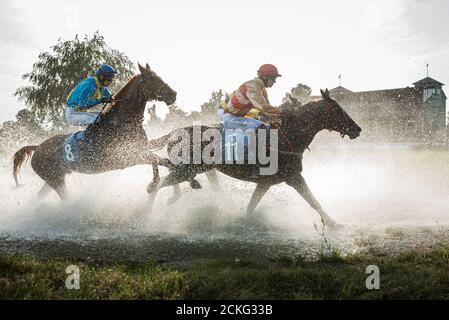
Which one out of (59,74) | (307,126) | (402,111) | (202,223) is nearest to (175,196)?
(202,223)

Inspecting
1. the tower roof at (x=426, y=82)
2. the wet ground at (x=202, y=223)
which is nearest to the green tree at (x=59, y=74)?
the wet ground at (x=202, y=223)

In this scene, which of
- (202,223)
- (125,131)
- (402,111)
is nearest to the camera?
(125,131)

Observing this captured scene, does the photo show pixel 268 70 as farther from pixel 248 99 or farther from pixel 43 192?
pixel 43 192

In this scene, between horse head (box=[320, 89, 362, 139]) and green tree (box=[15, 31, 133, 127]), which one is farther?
green tree (box=[15, 31, 133, 127])

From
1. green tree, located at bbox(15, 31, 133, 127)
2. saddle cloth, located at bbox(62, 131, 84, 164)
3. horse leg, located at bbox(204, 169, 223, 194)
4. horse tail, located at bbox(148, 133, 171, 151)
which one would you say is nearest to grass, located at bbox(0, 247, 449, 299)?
saddle cloth, located at bbox(62, 131, 84, 164)

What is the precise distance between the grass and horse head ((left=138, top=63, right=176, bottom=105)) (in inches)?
152

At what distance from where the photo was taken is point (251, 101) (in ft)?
→ 28.8

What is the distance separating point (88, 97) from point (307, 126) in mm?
4438

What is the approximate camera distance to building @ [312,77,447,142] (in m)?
54.2

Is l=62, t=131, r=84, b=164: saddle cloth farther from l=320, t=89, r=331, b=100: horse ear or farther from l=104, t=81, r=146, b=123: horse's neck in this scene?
l=320, t=89, r=331, b=100: horse ear

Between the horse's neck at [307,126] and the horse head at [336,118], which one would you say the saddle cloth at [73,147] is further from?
the horse head at [336,118]

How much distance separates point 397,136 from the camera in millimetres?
52375
